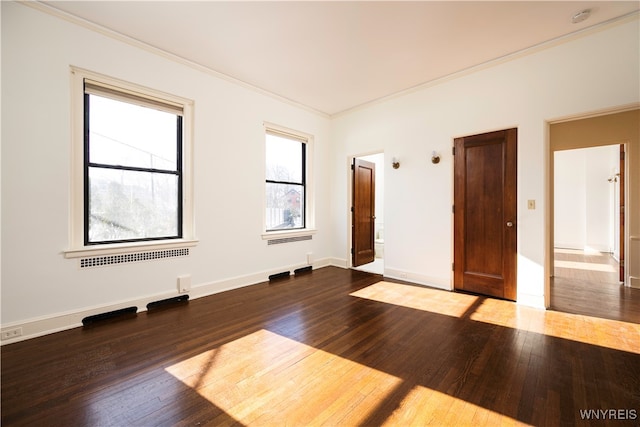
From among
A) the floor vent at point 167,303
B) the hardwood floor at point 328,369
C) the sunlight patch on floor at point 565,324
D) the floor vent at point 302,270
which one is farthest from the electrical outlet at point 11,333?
the sunlight patch on floor at point 565,324

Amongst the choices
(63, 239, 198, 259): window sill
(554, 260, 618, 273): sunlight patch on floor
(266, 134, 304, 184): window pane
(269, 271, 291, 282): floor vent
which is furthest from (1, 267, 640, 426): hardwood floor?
(554, 260, 618, 273): sunlight patch on floor

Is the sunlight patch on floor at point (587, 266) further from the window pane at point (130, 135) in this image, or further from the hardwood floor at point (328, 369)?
the window pane at point (130, 135)

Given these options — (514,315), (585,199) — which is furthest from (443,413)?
(585,199)

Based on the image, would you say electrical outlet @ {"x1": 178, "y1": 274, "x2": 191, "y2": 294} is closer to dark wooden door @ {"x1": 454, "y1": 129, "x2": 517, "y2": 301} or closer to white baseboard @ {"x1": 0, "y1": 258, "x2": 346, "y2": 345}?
white baseboard @ {"x1": 0, "y1": 258, "x2": 346, "y2": 345}

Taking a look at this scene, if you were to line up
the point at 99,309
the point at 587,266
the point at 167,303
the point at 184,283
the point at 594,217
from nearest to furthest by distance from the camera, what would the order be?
1. the point at 99,309
2. the point at 167,303
3. the point at 184,283
4. the point at 587,266
5. the point at 594,217

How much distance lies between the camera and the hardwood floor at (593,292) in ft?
10.2

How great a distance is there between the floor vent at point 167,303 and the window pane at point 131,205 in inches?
32.2

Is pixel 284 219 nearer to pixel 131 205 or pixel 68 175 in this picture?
pixel 131 205

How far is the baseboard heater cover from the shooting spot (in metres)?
2.81

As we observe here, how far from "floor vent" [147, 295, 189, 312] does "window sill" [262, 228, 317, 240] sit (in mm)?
1469

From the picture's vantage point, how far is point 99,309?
9.45 ft

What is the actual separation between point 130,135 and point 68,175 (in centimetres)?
79

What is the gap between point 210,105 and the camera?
3777mm

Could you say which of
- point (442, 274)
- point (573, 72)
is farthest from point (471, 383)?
point (573, 72)
